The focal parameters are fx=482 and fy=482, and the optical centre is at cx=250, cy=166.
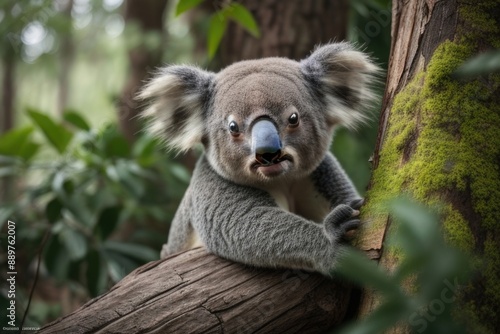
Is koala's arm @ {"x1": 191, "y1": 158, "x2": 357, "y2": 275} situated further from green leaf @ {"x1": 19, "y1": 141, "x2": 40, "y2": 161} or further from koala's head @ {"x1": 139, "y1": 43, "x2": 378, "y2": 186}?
green leaf @ {"x1": 19, "y1": 141, "x2": 40, "y2": 161}

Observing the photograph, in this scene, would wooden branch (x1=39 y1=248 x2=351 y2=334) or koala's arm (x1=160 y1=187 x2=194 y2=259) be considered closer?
wooden branch (x1=39 y1=248 x2=351 y2=334)

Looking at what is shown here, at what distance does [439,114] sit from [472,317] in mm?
Answer: 978

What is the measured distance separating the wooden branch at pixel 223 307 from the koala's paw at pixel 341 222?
277mm

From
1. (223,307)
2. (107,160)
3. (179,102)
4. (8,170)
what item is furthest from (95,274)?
(223,307)

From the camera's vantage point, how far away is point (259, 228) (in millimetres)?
2830

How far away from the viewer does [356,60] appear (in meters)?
3.25

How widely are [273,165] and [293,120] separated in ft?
1.08

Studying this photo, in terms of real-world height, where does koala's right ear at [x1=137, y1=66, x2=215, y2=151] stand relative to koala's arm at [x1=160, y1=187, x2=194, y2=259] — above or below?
above

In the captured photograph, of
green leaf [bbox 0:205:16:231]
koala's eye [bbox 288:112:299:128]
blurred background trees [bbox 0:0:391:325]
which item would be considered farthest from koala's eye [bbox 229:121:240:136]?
green leaf [bbox 0:205:16:231]

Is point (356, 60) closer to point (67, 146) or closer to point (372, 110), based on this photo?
point (372, 110)

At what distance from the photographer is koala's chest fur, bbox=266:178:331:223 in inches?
137

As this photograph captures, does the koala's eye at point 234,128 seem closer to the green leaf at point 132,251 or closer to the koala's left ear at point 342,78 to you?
the koala's left ear at point 342,78

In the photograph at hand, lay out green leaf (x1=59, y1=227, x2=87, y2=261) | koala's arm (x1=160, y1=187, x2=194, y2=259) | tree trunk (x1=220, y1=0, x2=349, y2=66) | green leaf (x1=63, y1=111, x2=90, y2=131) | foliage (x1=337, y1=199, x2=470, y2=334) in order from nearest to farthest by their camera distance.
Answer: foliage (x1=337, y1=199, x2=470, y2=334)
koala's arm (x1=160, y1=187, x2=194, y2=259)
green leaf (x1=59, y1=227, x2=87, y2=261)
green leaf (x1=63, y1=111, x2=90, y2=131)
tree trunk (x1=220, y1=0, x2=349, y2=66)

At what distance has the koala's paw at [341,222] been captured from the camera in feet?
8.38
